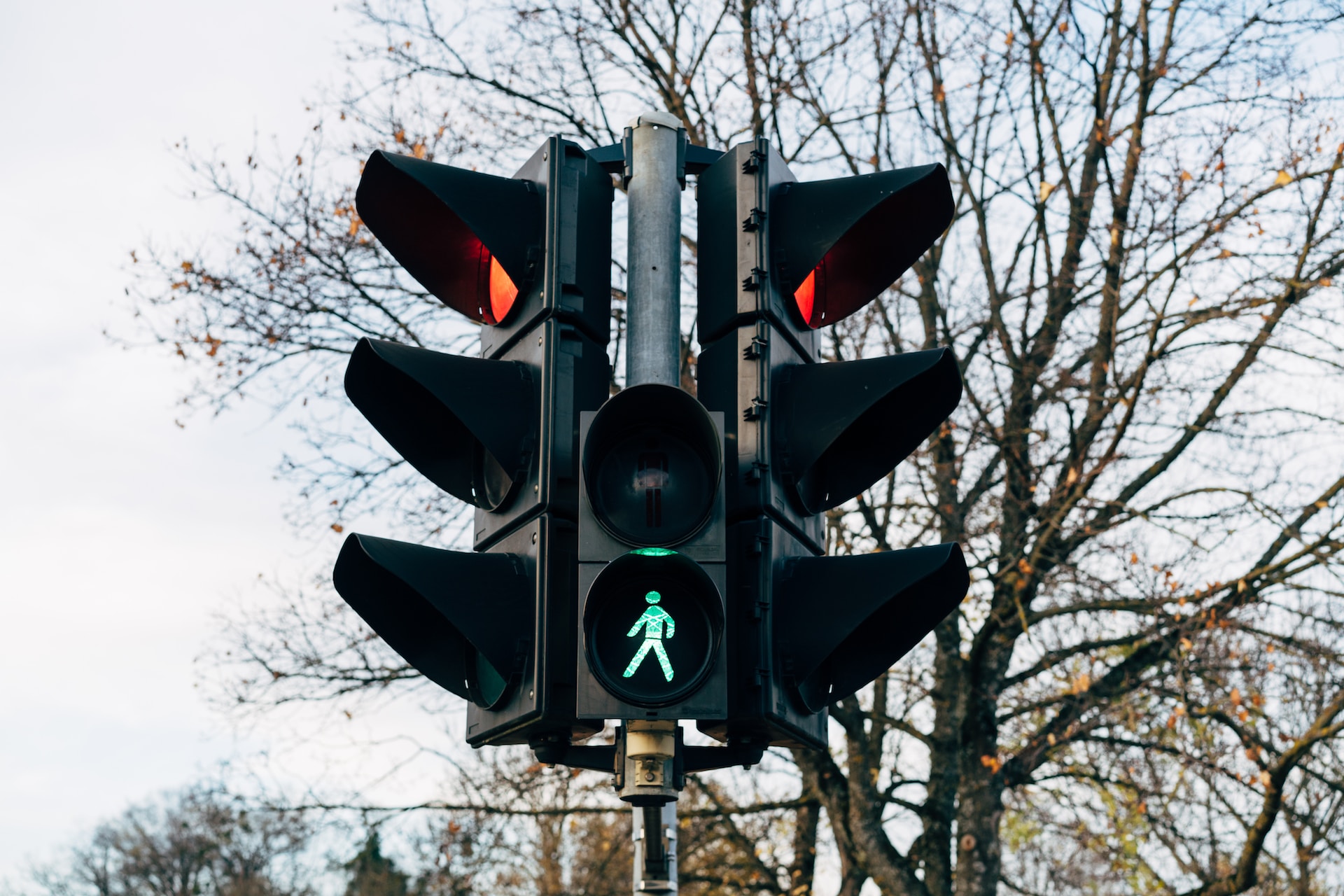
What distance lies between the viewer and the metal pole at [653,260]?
344 centimetres

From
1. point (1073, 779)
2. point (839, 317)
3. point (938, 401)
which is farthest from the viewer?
point (1073, 779)

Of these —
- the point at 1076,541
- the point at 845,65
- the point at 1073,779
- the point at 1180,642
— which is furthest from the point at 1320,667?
the point at 845,65

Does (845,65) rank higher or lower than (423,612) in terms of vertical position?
higher

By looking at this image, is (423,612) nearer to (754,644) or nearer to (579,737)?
(579,737)

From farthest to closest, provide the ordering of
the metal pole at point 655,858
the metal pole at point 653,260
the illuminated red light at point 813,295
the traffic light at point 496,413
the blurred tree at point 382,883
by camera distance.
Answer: the blurred tree at point 382,883, the illuminated red light at point 813,295, the metal pole at point 653,260, the metal pole at point 655,858, the traffic light at point 496,413

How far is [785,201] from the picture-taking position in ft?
11.8

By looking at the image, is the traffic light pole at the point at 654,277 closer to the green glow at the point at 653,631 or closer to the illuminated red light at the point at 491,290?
the illuminated red light at the point at 491,290

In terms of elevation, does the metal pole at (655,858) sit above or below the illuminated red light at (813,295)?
below

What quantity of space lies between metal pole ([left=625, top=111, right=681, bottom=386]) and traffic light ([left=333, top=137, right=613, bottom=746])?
0.33 ft

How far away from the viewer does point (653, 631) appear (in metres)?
2.89

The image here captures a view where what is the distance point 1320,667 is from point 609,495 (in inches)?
328

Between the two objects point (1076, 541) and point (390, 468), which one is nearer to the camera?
point (1076, 541)

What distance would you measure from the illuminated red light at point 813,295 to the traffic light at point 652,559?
0.75 metres

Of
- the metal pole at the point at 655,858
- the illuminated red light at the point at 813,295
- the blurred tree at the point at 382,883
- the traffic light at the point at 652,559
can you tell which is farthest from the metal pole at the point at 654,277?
the blurred tree at the point at 382,883
